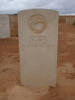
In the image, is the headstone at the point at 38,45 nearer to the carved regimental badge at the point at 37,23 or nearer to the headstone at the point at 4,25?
the carved regimental badge at the point at 37,23

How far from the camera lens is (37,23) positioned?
10.1ft

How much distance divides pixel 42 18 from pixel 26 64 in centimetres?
131

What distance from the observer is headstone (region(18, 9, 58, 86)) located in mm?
2990

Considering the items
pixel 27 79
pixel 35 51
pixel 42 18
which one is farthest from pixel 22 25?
pixel 27 79

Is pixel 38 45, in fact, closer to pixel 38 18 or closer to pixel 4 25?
pixel 38 18

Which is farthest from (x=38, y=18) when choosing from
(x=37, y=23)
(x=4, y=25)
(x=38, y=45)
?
(x=4, y=25)

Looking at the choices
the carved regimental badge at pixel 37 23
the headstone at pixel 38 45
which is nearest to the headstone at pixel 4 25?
the headstone at pixel 38 45

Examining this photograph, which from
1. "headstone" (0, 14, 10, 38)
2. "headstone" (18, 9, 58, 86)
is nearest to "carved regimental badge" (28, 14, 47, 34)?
"headstone" (18, 9, 58, 86)

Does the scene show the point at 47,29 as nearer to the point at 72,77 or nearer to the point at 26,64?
the point at 26,64

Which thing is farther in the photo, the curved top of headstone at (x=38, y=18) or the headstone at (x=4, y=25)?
the headstone at (x=4, y=25)

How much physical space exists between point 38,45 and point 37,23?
0.57 metres

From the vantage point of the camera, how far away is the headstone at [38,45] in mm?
2990

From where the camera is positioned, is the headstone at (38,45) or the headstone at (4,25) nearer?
the headstone at (38,45)

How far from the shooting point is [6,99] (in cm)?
290
